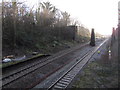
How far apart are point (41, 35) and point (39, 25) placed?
254cm

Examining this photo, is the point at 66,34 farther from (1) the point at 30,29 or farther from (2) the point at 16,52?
(2) the point at 16,52

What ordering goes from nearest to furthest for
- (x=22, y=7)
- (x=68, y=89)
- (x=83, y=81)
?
1. (x=68, y=89)
2. (x=83, y=81)
3. (x=22, y=7)

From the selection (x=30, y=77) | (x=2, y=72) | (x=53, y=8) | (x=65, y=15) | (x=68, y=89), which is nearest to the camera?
(x=68, y=89)

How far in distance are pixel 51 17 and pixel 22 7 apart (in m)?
11.0

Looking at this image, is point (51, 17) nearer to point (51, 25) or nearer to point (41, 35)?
point (51, 25)

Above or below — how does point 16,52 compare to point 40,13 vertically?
below

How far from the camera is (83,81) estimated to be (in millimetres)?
8625

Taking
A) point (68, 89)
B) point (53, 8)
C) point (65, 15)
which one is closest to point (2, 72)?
point (68, 89)

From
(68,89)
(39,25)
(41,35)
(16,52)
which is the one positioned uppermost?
(39,25)

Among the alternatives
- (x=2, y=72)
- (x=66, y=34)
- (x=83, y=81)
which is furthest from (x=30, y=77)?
(x=66, y=34)

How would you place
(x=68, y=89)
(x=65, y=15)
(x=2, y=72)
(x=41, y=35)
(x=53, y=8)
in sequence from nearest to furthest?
1. (x=68, y=89)
2. (x=2, y=72)
3. (x=41, y=35)
4. (x=53, y=8)
5. (x=65, y=15)

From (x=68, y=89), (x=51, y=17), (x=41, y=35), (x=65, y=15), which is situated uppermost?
(x=65, y=15)

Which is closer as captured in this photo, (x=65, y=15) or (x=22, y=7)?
(x=22, y=7)

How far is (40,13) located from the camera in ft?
99.0
